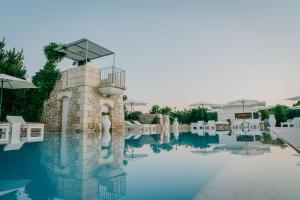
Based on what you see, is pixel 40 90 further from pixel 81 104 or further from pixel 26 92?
pixel 81 104

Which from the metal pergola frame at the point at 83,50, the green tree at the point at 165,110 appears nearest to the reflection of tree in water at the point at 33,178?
the metal pergola frame at the point at 83,50

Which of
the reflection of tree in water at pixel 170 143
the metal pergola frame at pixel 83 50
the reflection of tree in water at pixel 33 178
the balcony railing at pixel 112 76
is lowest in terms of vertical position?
the reflection of tree in water at pixel 170 143

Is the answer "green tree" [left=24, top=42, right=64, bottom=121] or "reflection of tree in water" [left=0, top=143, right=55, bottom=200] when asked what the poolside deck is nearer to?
"reflection of tree in water" [left=0, top=143, right=55, bottom=200]

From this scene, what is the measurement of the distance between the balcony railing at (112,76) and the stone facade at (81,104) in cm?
31

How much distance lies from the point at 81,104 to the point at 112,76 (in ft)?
8.38

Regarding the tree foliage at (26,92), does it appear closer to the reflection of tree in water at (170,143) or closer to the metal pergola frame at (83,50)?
the metal pergola frame at (83,50)

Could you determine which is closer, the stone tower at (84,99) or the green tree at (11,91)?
the stone tower at (84,99)

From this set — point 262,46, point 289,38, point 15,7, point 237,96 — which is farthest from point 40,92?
point 237,96

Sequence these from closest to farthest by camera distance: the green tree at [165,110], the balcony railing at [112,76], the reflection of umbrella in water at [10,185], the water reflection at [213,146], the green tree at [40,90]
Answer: the reflection of umbrella in water at [10,185] < the water reflection at [213,146] < the balcony railing at [112,76] < the green tree at [40,90] < the green tree at [165,110]

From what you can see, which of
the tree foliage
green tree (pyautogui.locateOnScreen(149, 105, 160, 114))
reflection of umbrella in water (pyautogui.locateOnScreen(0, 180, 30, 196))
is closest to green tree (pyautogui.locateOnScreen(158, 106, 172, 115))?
green tree (pyautogui.locateOnScreen(149, 105, 160, 114))

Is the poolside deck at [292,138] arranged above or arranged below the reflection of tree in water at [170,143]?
above

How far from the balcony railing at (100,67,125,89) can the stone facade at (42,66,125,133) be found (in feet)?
1.02

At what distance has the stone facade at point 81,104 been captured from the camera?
11.5 meters

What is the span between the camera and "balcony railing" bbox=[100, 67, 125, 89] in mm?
12600
